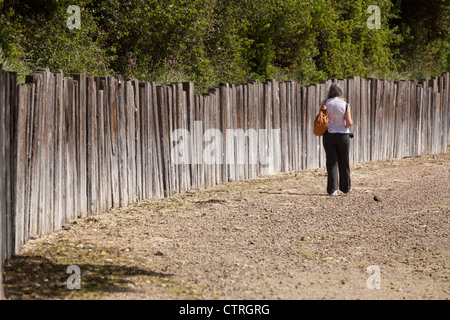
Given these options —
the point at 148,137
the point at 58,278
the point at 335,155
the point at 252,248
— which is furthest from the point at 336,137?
the point at 58,278

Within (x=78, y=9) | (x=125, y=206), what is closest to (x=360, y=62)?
(x=78, y=9)

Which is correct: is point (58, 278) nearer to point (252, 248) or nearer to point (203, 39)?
point (252, 248)

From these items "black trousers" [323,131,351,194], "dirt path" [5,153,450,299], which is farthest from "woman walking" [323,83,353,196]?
"dirt path" [5,153,450,299]

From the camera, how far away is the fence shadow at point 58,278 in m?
5.79

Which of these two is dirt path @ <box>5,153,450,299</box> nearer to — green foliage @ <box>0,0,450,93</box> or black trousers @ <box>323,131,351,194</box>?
black trousers @ <box>323,131,351,194</box>

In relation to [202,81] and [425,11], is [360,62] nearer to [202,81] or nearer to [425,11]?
[425,11]

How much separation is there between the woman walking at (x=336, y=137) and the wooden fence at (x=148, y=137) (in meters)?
1.77

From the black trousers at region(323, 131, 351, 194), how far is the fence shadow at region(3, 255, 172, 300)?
5.01 meters

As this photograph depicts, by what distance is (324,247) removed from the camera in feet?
25.7

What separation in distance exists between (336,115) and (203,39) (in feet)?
21.4

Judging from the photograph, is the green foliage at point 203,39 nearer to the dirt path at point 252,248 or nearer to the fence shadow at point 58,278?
the dirt path at point 252,248

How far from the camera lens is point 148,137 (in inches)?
403

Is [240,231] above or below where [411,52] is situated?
below
